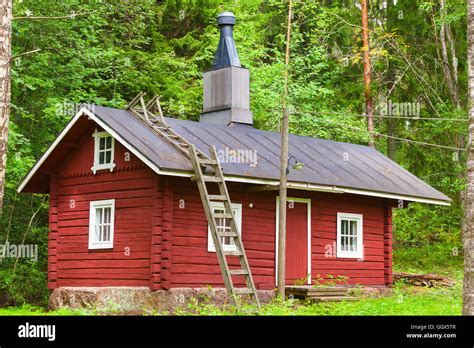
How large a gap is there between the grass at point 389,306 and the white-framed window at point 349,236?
4.82 ft

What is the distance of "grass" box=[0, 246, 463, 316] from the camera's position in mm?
17750

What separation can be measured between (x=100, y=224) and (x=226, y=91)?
18.8ft

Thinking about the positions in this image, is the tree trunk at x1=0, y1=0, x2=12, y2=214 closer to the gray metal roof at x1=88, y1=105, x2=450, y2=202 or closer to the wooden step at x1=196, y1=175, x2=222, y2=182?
the gray metal roof at x1=88, y1=105, x2=450, y2=202

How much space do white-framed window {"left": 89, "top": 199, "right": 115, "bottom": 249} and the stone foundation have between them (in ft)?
3.77

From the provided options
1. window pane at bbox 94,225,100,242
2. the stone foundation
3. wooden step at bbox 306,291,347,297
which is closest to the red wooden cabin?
window pane at bbox 94,225,100,242

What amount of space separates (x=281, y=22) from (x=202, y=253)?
18798 millimetres

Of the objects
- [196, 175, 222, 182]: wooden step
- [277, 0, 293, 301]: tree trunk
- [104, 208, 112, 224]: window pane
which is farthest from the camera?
[104, 208, 112, 224]: window pane

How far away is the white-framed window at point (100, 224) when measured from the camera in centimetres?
2033

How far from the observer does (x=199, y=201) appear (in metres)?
19.6

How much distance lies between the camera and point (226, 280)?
16984 mm

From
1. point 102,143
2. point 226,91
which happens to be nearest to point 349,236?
point 226,91

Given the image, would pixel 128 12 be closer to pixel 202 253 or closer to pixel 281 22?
pixel 281 22

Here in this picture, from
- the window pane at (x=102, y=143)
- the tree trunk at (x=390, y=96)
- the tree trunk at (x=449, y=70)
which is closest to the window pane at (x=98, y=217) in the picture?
the window pane at (x=102, y=143)
